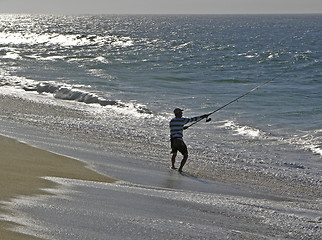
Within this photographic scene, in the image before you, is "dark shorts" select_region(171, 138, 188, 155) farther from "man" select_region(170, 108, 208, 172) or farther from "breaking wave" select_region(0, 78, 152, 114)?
"breaking wave" select_region(0, 78, 152, 114)

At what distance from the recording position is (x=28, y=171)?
769cm

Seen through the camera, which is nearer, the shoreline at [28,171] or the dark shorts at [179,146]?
the shoreline at [28,171]

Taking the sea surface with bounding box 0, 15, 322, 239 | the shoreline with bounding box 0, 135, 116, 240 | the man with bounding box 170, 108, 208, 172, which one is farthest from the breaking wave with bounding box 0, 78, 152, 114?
the shoreline with bounding box 0, 135, 116, 240

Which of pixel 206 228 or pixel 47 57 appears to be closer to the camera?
pixel 206 228

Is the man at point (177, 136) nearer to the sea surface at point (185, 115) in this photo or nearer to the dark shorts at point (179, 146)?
the dark shorts at point (179, 146)

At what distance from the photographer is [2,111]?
14219 mm

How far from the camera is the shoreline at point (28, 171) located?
6.39m

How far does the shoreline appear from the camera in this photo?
6388mm

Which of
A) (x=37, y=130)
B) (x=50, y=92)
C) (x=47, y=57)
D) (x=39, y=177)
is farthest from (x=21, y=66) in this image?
(x=39, y=177)

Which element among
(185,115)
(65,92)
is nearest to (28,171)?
(185,115)

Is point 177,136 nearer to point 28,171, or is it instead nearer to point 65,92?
point 28,171

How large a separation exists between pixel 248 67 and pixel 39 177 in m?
23.9

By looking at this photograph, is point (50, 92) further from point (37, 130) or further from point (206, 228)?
point (206, 228)

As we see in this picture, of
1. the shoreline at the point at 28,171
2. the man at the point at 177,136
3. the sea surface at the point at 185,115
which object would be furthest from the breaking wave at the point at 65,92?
the shoreline at the point at 28,171
